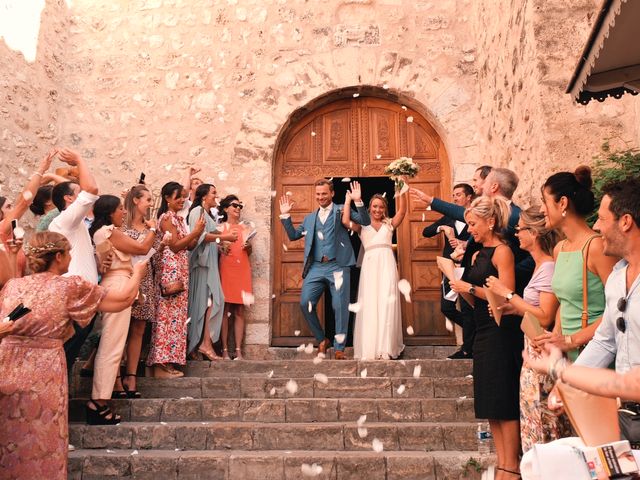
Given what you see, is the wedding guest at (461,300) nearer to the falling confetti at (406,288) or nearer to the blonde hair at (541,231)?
the falling confetti at (406,288)

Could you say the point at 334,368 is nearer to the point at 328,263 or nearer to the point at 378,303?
the point at 378,303

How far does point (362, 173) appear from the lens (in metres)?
8.52

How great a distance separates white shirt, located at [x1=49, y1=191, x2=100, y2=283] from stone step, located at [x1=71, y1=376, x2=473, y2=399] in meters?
1.22

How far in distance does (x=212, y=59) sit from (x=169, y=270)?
12.9 ft

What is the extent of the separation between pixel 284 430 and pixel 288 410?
1.22ft

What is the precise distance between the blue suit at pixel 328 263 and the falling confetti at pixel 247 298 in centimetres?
73

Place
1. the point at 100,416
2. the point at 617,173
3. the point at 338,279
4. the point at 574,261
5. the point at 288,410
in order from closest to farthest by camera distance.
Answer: the point at 574,261, the point at 617,173, the point at 100,416, the point at 288,410, the point at 338,279

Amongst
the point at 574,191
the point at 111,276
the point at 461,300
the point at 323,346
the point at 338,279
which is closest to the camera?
the point at 574,191

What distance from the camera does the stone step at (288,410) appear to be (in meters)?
4.95

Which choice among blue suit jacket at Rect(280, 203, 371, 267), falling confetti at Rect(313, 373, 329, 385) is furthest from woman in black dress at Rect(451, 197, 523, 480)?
blue suit jacket at Rect(280, 203, 371, 267)

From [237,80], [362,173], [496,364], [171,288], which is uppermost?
[237,80]

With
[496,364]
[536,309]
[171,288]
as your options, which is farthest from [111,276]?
[536,309]

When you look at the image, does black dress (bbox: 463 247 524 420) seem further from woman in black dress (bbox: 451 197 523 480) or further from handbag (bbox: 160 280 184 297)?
handbag (bbox: 160 280 184 297)

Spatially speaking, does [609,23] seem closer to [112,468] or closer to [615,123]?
[615,123]
